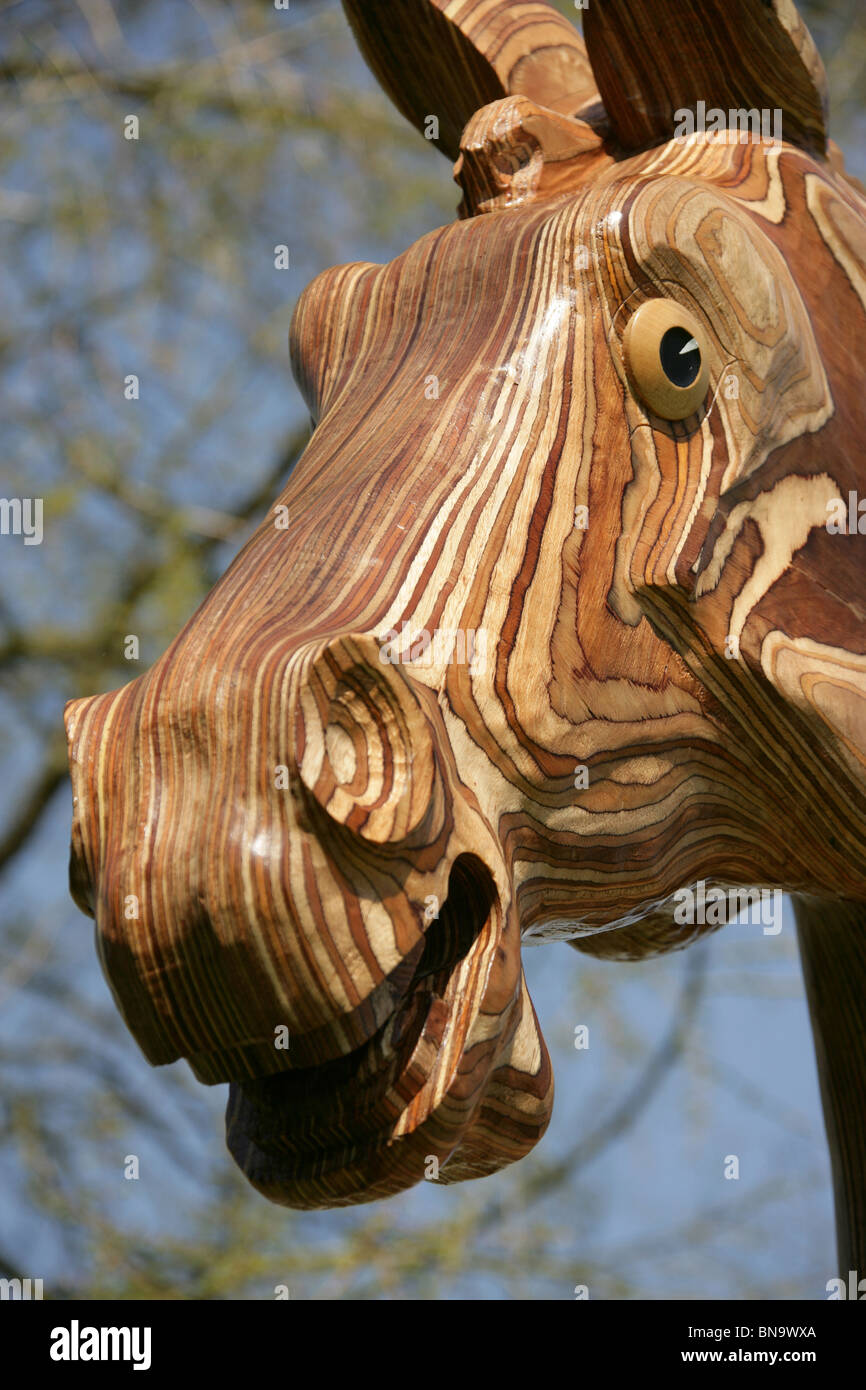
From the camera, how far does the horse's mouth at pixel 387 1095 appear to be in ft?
2.75

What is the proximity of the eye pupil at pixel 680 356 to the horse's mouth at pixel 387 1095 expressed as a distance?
0.30 meters

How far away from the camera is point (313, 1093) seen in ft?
2.86

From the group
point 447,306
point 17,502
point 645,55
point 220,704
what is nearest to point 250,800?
point 220,704

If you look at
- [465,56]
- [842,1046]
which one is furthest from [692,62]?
[842,1046]

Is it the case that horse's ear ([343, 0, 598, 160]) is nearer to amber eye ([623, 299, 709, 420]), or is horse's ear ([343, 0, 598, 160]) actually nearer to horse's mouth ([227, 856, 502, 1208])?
amber eye ([623, 299, 709, 420])

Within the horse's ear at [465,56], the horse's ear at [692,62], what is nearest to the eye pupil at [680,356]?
the horse's ear at [692,62]

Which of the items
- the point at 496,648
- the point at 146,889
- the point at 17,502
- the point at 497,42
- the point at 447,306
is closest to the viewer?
the point at 146,889

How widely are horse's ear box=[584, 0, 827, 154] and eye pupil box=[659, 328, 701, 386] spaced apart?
0.81 ft

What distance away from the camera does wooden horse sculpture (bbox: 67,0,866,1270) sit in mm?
793

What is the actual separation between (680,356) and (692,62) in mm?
275

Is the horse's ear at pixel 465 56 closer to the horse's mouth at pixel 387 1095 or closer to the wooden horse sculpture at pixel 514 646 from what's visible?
the wooden horse sculpture at pixel 514 646

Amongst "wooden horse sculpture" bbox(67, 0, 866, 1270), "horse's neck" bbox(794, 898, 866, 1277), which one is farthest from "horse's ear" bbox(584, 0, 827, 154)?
"horse's neck" bbox(794, 898, 866, 1277)
